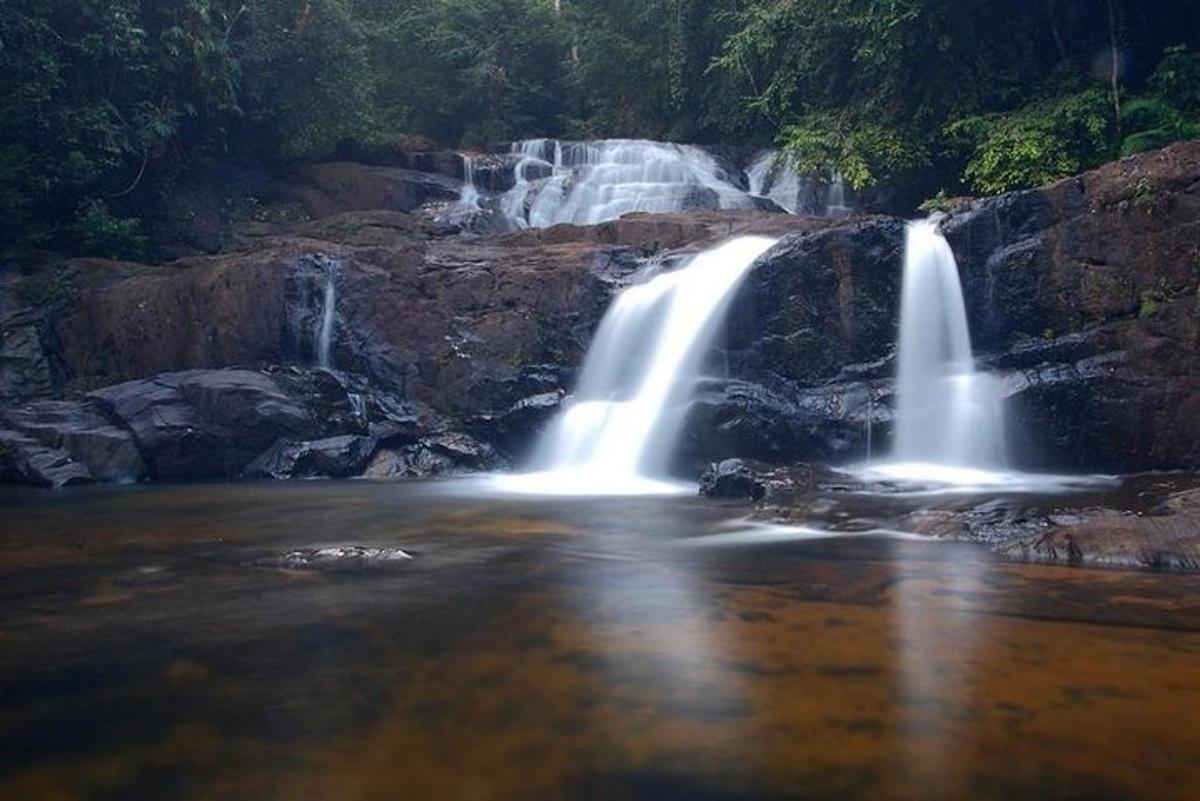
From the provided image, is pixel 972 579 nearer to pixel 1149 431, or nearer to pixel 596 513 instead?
pixel 596 513

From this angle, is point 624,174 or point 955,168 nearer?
point 955,168

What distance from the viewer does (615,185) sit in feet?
72.5

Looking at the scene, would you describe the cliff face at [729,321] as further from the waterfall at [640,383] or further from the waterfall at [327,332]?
the waterfall at [640,383]

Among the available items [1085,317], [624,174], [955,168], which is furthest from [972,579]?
[624,174]

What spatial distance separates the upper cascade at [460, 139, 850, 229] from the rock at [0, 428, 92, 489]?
10.6 m

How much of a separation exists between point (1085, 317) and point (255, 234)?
15944 mm

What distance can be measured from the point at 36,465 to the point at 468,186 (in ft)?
41.5

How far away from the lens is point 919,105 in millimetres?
18562

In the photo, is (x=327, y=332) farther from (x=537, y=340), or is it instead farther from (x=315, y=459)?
(x=537, y=340)

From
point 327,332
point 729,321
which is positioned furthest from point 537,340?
point 327,332

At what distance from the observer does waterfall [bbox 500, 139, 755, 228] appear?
21.3m

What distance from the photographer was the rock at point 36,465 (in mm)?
13562

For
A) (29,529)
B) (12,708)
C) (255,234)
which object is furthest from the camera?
(255,234)

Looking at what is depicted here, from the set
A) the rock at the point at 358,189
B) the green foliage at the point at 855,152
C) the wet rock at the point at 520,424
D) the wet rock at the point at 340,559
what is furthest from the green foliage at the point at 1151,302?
the rock at the point at 358,189
